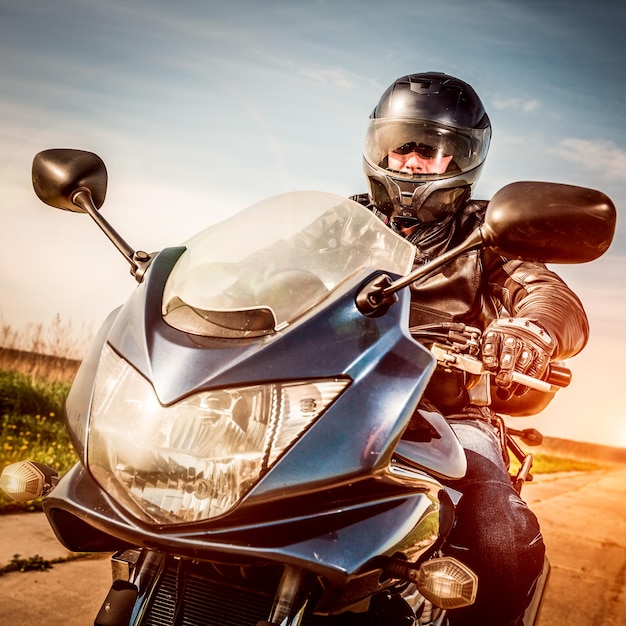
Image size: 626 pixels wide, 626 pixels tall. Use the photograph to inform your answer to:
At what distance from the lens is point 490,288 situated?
10.8ft

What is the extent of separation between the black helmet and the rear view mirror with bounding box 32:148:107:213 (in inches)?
55.5

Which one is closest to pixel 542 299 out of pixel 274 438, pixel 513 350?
pixel 513 350

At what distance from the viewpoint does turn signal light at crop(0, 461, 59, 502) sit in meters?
A: 1.97

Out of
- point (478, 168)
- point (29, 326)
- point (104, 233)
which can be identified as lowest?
point (29, 326)

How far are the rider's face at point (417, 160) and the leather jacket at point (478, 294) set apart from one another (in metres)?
0.23

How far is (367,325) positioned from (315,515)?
18.1 inches

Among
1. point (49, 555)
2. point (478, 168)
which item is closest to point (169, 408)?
point (478, 168)

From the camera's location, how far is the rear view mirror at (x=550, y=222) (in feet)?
5.82

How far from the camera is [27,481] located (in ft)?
6.49

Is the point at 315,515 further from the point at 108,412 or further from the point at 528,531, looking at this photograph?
the point at 528,531

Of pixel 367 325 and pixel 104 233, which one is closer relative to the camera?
pixel 367 325

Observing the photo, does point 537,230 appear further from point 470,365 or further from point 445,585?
point 445,585

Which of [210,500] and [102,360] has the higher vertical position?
[102,360]

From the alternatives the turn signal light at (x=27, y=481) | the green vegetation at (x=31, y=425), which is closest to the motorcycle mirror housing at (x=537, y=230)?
the turn signal light at (x=27, y=481)
